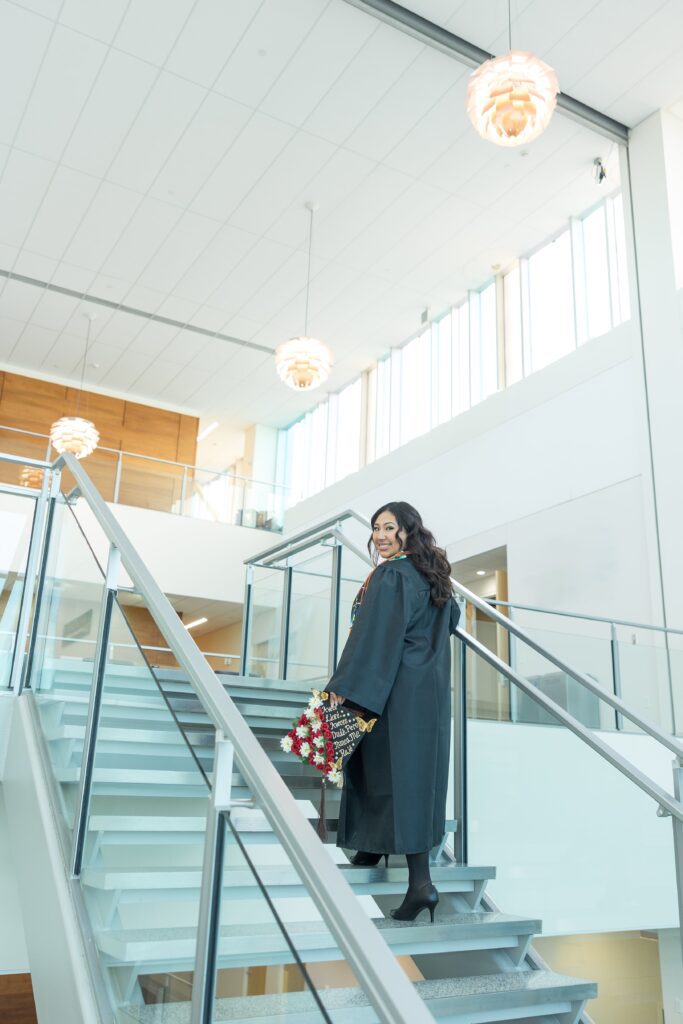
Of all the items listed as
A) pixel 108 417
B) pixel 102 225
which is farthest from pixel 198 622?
pixel 102 225

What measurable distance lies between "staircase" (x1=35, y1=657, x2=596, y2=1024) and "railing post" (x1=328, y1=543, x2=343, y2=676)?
1.08 metres

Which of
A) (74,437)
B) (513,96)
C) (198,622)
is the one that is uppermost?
(513,96)

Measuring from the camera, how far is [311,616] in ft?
16.5

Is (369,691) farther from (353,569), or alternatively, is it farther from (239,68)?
(239,68)

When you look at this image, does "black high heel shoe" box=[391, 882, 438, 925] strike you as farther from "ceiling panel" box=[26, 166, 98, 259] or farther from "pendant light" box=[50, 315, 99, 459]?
"pendant light" box=[50, 315, 99, 459]

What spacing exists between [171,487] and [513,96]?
7985mm

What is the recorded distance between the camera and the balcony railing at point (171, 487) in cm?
1194

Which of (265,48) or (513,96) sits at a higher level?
(265,48)

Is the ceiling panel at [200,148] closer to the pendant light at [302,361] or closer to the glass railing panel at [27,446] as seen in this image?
the pendant light at [302,361]

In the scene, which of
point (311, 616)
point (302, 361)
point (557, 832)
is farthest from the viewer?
point (302, 361)

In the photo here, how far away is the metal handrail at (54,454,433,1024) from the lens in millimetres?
1133

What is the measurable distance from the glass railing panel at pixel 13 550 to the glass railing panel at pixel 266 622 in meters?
1.70

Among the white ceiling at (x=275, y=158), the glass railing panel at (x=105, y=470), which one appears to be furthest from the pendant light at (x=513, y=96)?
the glass railing panel at (x=105, y=470)

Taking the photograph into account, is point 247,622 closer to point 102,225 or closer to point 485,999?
point 485,999
